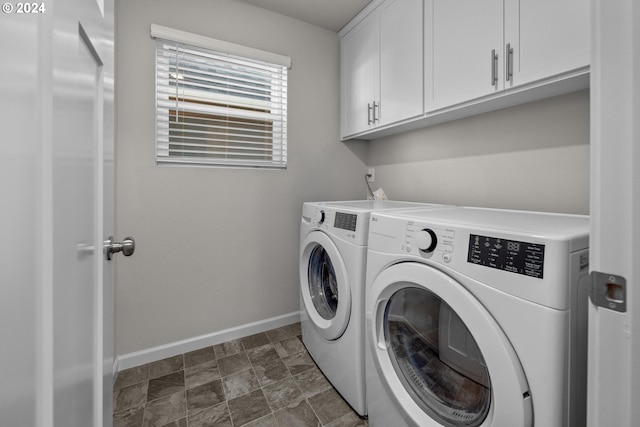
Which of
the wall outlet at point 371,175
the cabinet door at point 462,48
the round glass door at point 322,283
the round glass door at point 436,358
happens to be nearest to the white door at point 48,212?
the round glass door at point 436,358

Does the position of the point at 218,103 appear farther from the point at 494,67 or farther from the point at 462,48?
the point at 494,67

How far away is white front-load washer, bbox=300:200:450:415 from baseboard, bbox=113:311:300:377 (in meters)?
0.42

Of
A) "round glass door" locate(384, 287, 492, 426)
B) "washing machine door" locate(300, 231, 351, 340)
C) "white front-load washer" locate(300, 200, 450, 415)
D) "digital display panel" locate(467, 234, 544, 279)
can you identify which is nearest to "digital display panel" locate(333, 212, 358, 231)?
"white front-load washer" locate(300, 200, 450, 415)

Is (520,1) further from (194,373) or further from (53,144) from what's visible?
(194,373)

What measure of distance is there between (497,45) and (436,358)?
1371mm

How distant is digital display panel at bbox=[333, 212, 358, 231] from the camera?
1.37 metres

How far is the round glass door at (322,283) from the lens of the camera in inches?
67.0

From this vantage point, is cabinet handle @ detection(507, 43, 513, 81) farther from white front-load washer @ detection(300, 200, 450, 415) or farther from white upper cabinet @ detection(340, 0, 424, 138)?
white front-load washer @ detection(300, 200, 450, 415)

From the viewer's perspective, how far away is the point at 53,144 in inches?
16.5

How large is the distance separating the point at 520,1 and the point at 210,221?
2030mm

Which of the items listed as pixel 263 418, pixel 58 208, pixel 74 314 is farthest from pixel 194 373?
pixel 58 208

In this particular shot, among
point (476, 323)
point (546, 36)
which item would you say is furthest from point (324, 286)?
point (546, 36)

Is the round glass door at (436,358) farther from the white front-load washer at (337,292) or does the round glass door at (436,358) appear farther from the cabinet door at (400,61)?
the cabinet door at (400,61)

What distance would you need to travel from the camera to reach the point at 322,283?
180cm
